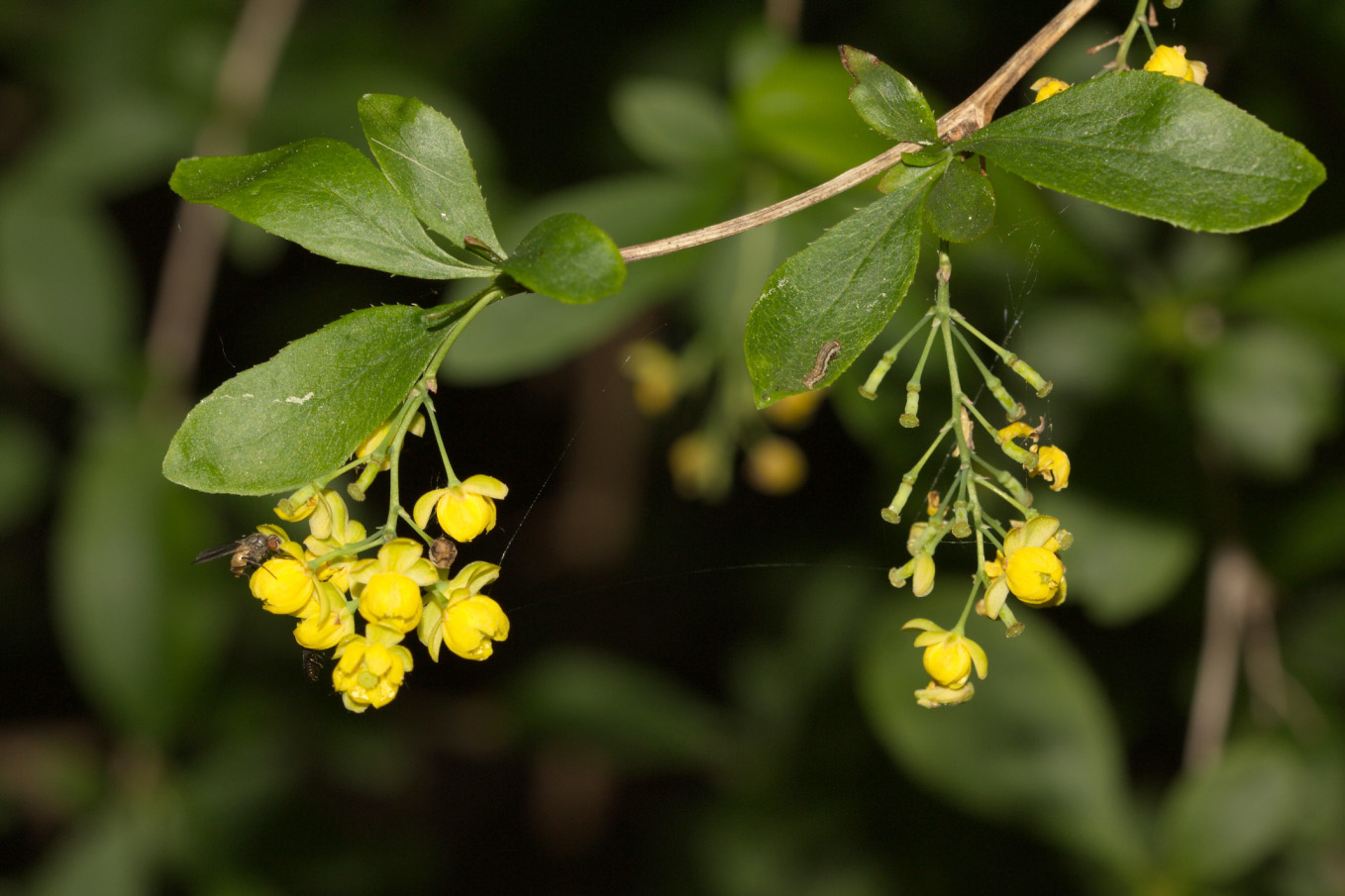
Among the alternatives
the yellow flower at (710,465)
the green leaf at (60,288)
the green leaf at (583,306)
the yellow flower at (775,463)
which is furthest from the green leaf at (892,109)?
the green leaf at (60,288)

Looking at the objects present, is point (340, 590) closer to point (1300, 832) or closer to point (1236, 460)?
point (1236, 460)

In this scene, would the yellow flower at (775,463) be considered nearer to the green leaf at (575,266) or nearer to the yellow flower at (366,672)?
the yellow flower at (366,672)

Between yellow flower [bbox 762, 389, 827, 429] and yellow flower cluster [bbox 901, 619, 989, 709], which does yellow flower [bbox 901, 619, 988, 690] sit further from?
yellow flower [bbox 762, 389, 827, 429]

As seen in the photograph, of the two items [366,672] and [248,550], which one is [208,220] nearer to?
[248,550]

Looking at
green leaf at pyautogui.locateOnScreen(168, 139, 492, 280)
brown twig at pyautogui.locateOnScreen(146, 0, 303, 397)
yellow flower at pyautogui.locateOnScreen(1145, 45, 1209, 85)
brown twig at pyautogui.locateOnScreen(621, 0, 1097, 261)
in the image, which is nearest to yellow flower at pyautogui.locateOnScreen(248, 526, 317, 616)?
green leaf at pyautogui.locateOnScreen(168, 139, 492, 280)

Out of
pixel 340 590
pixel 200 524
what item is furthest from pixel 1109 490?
pixel 200 524
